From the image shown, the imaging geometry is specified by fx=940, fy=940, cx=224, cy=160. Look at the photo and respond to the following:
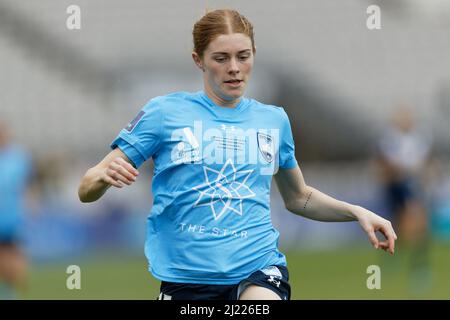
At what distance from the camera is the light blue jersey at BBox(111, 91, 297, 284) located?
4617 millimetres

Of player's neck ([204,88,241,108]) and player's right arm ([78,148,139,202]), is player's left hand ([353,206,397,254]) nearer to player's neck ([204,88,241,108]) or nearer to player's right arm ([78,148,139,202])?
player's neck ([204,88,241,108])

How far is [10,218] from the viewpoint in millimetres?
10758

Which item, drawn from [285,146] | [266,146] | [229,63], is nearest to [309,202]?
[285,146]

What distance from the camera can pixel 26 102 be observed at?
2336 cm

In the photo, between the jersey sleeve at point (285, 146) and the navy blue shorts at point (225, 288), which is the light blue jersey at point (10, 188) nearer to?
the jersey sleeve at point (285, 146)

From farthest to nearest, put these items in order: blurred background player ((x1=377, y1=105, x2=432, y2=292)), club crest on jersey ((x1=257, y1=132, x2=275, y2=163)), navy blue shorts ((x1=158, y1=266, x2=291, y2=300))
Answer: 1. blurred background player ((x1=377, y1=105, x2=432, y2=292))
2. club crest on jersey ((x1=257, y1=132, x2=275, y2=163))
3. navy blue shorts ((x1=158, y1=266, x2=291, y2=300))

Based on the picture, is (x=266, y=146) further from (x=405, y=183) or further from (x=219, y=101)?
(x=405, y=183)

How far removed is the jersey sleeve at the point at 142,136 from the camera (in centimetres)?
469

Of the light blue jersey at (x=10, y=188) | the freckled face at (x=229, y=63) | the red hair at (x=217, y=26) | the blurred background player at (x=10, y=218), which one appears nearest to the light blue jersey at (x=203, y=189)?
the freckled face at (x=229, y=63)

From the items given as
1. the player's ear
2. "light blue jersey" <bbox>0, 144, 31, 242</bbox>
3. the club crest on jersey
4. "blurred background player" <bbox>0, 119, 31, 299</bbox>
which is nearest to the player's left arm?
the club crest on jersey

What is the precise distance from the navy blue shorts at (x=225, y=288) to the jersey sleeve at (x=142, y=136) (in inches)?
25.8

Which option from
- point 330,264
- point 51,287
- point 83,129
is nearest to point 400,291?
point 330,264

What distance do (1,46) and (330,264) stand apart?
1239cm

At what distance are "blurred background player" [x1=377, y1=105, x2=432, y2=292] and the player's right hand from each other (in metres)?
10.2
